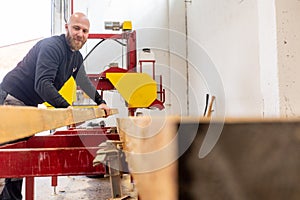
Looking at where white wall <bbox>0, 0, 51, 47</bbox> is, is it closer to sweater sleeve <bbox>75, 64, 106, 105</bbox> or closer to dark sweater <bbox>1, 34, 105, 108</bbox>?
sweater sleeve <bbox>75, 64, 106, 105</bbox>

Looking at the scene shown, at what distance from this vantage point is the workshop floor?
210 cm

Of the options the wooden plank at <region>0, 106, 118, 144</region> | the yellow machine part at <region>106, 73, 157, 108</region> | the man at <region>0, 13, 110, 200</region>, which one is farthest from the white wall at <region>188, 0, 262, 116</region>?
the wooden plank at <region>0, 106, 118, 144</region>

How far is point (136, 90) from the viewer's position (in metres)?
2.34

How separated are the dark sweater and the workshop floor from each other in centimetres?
→ 71

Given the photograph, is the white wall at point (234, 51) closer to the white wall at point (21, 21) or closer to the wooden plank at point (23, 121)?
the wooden plank at point (23, 121)

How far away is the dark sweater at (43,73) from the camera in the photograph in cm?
162

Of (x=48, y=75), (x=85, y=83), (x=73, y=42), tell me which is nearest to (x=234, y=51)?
(x=85, y=83)

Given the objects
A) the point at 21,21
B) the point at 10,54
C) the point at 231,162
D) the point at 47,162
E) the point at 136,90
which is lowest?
the point at 47,162

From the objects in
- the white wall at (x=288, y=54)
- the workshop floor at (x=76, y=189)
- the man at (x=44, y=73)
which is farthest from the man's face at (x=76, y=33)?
the white wall at (x=288, y=54)

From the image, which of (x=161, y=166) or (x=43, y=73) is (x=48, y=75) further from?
(x=161, y=166)

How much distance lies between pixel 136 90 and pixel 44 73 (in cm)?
85

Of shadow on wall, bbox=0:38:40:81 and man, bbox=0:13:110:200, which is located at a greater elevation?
shadow on wall, bbox=0:38:40:81

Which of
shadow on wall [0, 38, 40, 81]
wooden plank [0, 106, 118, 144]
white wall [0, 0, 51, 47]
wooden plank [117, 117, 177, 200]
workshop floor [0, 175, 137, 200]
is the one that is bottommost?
workshop floor [0, 175, 137, 200]

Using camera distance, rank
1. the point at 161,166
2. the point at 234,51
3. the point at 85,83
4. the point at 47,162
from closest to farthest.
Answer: the point at 161,166 < the point at 47,162 < the point at 85,83 < the point at 234,51
